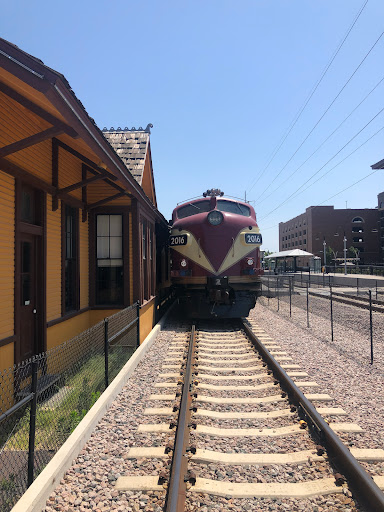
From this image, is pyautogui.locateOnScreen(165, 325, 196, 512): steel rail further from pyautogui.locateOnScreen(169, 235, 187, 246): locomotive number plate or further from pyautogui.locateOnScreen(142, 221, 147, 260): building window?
Answer: pyautogui.locateOnScreen(169, 235, 187, 246): locomotive number plate

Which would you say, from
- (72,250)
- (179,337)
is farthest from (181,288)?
(72,250)

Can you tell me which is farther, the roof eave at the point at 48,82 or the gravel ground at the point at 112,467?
the roof eave at the point at 48,82

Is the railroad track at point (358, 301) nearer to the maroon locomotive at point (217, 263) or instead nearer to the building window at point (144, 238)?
the maroon locomotive at point (217, 263)

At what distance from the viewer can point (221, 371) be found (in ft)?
20.6

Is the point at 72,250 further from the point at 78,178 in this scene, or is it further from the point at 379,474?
the point at 379,474

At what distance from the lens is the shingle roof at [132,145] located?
395 inches

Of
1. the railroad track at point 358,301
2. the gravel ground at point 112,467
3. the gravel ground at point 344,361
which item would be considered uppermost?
the railroad track at point 358,301

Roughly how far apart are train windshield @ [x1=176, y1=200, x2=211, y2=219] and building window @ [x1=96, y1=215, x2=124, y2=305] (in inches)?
128

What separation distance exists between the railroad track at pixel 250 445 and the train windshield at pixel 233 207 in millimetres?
5906

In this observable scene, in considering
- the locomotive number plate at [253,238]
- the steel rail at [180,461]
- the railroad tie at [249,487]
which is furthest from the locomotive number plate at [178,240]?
the railroad tie at [249,487]

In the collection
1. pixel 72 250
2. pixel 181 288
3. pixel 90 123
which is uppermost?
pixel 90 123

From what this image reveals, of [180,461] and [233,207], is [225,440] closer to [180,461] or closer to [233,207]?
[180,461]

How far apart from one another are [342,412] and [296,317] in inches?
336

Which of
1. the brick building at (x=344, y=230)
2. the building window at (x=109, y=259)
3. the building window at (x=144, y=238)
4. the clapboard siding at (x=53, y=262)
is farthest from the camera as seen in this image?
the brick building at (x=344, y=230)
